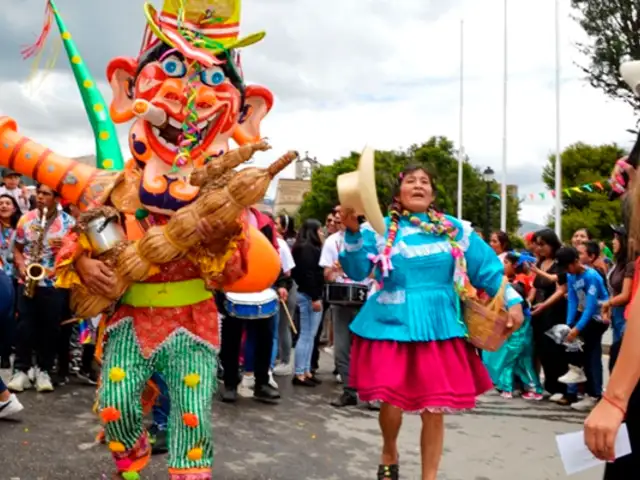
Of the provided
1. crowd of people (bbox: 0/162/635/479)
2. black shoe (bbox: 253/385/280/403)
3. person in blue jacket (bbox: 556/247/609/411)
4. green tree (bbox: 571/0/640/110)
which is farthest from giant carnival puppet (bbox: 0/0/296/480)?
green tree (bbox: 571/0/640/110)

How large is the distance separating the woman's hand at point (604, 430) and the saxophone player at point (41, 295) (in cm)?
485

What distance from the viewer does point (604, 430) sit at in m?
1.83

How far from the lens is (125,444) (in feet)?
10.6

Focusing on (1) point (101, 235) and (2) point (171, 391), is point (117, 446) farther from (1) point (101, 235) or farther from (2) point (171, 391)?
(1) point (101, 235)

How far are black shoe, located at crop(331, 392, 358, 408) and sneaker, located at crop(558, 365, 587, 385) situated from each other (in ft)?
6.32

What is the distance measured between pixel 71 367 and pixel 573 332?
4.73m

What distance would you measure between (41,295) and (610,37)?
20735mm

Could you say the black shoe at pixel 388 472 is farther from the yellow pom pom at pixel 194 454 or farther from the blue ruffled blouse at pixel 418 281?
the yellow pom pom at pixel 194 454

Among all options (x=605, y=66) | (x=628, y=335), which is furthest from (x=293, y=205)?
(x=628, y=335)

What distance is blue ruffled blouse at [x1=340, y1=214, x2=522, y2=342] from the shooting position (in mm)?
3738

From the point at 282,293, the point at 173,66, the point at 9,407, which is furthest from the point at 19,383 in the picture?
the point at 173,66

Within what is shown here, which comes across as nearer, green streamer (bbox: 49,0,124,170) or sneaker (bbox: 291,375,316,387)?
green streamer (bbox: 49,0,124,170)

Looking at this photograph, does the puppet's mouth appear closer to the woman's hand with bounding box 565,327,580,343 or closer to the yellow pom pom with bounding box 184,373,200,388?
the yellow pom pom with bounding box 184,373,200,388

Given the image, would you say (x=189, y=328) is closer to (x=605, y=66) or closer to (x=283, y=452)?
(x=283, y=452)
